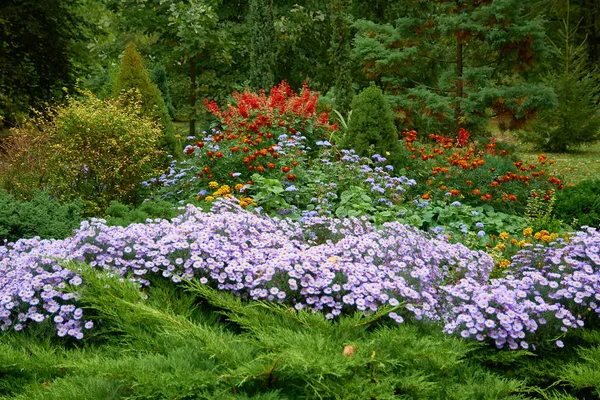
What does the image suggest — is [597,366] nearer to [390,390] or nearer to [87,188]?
[390,390]

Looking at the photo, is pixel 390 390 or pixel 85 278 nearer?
pixel 390 390

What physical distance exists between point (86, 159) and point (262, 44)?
327 inches

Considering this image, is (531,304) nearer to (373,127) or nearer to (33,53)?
(373,127)

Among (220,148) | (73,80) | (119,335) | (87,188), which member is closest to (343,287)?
(119,335)

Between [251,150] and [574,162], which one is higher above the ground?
[251,150]

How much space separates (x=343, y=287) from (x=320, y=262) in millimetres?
260

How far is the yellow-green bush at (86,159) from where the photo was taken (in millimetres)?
6883

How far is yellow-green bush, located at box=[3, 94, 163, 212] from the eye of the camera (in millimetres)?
6883

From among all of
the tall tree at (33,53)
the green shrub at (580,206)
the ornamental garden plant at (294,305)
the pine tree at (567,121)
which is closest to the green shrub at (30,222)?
the ornamental garden plant at (294,305)

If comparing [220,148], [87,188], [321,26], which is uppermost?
[321,26]

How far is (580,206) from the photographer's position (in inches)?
258

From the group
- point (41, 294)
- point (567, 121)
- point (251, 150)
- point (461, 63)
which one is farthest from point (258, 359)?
point (567, 121)

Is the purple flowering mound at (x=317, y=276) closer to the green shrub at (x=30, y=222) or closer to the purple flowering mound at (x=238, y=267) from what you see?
the purple flowering mound at (x=238, y=267)

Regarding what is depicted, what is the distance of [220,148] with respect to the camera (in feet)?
23.5
